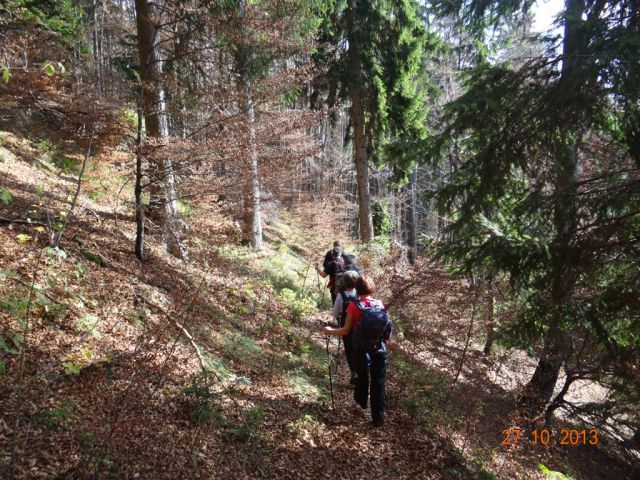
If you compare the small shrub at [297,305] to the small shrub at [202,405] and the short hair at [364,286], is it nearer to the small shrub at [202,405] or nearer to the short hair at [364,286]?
the short hair at [364,286]

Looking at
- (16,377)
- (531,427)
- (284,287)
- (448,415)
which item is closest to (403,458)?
(448,415)

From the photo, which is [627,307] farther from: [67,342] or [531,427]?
[67,342]

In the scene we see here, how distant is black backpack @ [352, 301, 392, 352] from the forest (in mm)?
29

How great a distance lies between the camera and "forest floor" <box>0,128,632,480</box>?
3.36m

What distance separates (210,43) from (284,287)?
22.5 ft

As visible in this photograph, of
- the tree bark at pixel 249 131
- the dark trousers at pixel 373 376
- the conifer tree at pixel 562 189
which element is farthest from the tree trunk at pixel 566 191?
the tree bark at pixel 249 131

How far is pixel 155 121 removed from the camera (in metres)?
7.29

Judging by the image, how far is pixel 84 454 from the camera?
2.99 meters

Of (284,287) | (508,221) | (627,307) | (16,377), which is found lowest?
(284,287)

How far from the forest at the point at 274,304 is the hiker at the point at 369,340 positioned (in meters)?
0.03

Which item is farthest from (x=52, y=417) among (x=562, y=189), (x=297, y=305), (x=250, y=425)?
(x=297, y=305)

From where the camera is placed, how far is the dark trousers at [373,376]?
495 centimetres

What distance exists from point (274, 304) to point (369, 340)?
207 inches

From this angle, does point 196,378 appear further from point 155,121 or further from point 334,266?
point 155,121
